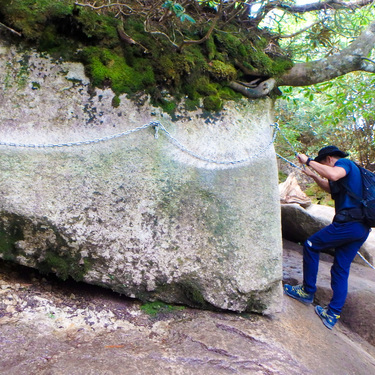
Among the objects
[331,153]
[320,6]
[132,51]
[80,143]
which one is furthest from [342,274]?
[320,6]

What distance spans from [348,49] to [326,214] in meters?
4.82

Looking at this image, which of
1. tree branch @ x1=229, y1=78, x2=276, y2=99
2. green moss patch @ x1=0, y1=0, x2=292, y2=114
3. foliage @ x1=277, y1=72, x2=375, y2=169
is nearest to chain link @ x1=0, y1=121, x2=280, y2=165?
green moss patch @ x1=0, y1=0, x2=292, y2=114

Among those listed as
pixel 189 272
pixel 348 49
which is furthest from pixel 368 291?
pixel 348 49

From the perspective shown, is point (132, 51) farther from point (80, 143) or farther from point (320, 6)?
point (320, 6)

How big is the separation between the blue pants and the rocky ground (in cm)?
46

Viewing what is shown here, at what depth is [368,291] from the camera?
4695 millimetres

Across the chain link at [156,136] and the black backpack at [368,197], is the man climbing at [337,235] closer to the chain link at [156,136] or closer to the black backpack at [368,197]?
the black backpack at [368,197]

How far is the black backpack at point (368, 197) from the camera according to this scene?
12.4ft

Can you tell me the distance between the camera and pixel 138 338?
2.78 m

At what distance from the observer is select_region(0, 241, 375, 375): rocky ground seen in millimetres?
2340

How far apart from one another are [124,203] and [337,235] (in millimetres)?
2449

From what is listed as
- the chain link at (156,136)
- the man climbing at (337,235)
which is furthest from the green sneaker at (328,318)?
the chain link at (156,136)

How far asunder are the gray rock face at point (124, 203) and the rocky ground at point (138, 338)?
0.20 meters

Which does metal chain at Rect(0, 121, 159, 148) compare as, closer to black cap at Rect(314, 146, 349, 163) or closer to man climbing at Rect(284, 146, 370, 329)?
man climbing at Rect(284, 146, 370, 329)
